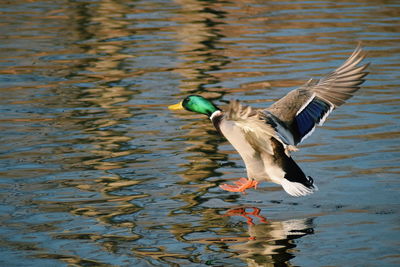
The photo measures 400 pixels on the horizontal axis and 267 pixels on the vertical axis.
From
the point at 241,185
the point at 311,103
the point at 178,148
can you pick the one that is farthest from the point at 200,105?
the point at 178,148

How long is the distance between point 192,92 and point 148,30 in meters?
4.96

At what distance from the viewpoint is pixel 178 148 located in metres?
8.91

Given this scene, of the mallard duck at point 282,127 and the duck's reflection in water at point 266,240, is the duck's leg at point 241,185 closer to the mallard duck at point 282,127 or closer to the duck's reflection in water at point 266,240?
the mallard duck at point 282,127

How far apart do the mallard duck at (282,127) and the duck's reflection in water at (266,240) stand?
0.29 meters

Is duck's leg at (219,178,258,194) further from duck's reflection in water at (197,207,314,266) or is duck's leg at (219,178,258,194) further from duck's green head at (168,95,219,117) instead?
duck's green head at (168,95,219,117)

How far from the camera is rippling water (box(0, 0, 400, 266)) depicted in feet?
20.6

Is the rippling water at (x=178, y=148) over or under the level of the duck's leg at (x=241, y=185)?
under

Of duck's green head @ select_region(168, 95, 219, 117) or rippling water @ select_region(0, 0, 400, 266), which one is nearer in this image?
rippling water @ select_region(0, 0, 400, 266)

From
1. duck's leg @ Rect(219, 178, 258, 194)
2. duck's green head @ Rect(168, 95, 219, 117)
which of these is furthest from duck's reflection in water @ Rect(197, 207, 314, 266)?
duck's green head @ Rect(168, 95, 219, 117)

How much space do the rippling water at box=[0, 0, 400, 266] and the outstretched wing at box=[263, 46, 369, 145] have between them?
1.91 feet

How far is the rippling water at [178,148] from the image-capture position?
6.27 m

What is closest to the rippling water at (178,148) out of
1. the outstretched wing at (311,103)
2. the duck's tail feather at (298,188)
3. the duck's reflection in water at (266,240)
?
the duck's reflection in water at (266,240)

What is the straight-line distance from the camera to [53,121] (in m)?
10.1

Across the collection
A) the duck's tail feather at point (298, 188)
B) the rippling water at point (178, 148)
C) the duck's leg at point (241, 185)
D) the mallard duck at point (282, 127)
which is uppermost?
the mallard duck at point (282, 127)
